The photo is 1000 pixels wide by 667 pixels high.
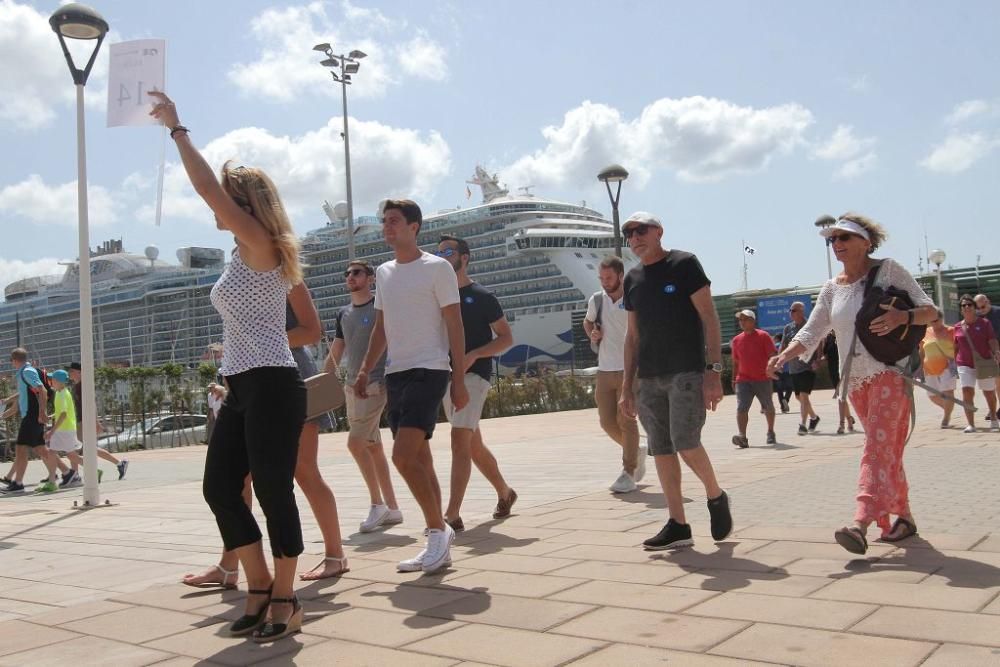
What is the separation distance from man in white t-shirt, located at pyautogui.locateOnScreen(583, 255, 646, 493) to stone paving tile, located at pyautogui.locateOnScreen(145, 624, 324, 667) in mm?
3704

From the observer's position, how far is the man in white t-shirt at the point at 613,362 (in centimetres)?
678

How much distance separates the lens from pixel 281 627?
3.33 m

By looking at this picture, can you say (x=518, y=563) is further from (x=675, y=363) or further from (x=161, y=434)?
(x=161, y=434)

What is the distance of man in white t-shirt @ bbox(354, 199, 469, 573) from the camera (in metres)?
4.33

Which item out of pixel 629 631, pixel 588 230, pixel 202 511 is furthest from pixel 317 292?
pixel 629 631

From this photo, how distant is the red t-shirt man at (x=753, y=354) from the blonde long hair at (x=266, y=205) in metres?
8.07

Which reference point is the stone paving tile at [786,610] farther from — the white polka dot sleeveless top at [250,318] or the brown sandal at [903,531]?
the white polka dot sleeveless top at [250,318]

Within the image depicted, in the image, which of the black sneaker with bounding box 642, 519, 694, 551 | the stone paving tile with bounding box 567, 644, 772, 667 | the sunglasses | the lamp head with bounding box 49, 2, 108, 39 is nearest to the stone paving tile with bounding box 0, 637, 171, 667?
the stone paving tile with bounding box 567, 644, 772, 667

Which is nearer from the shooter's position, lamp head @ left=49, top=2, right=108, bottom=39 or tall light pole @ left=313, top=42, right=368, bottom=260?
lamp head @ left=49, top=2, right=108, bottom=39

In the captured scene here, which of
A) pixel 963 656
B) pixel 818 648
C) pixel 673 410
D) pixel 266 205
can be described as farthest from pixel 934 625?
pixel 266 205

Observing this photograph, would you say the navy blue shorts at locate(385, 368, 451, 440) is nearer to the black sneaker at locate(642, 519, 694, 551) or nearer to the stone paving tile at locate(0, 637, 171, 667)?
the black sneaker at locate(642, 519, 694, 551)

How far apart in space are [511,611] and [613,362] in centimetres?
359

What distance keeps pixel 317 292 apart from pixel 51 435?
6372 centimetres

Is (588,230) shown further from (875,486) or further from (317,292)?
(875,486)
